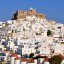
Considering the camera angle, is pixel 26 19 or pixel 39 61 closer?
pixel 39 61

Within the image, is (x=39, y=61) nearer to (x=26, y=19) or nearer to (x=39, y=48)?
(x=39, y=48)

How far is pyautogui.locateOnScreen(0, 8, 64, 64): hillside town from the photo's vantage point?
5999cm

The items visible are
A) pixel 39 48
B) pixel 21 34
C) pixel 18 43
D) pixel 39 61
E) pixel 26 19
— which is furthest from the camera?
pixel 26 19

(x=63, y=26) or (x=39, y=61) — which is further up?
(x=63, y=26)

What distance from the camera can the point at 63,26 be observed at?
9650cm

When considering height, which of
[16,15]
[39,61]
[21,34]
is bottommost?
[39,61]

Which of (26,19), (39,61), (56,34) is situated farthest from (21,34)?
(39,61)

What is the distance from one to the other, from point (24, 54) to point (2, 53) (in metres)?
3.19

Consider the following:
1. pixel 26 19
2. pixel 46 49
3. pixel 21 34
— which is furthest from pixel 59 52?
pixel 26 19

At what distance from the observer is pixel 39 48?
65.7 meters

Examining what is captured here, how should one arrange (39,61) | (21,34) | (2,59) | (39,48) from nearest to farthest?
(39,61)
(2,59)
(39,48)
(21,34)

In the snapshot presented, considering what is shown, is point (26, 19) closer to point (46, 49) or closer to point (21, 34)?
point (21, 34)

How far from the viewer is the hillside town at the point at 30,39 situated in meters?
60.0

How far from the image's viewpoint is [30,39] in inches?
2899
